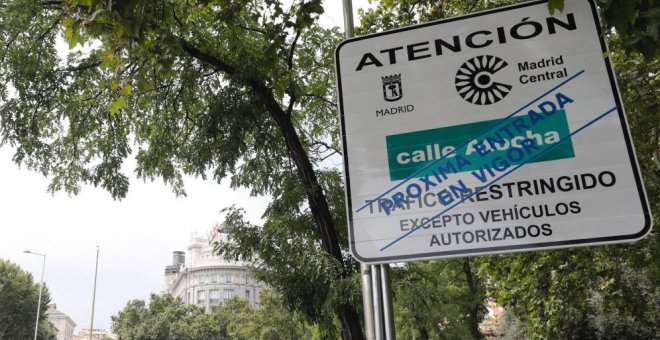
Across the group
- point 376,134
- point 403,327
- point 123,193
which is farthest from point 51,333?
point 376,134

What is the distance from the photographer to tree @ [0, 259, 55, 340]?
A: 37688mm

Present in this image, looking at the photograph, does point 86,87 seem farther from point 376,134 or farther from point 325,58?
point 376,134

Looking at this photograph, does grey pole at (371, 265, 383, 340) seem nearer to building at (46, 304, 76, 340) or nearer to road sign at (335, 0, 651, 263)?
road sign at (335, 0, 651, 263)

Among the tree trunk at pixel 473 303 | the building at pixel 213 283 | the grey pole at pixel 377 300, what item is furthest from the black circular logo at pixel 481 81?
the building at pixel 213 283

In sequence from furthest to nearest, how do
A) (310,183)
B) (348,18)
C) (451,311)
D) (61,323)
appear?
(61,323)
(451,311)
(310,183)
(348,18)

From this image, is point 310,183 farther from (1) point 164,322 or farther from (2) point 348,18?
(1) point 164,322

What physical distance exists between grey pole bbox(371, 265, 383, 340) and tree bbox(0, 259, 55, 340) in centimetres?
4437

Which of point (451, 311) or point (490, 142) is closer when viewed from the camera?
point (490, 142)

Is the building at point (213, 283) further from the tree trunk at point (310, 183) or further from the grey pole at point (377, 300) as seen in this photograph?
the grey pole at point (377, 300)

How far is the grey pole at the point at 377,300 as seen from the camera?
1.46m

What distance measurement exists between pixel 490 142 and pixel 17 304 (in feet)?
151

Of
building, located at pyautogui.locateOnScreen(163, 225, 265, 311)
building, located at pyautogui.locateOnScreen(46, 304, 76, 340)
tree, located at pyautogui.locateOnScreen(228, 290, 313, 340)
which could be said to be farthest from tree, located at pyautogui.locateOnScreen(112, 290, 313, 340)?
building, located at pyautogui.locateOnScreen(46, 304, 76, 340)

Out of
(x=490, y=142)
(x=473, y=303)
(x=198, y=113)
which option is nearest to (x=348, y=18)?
(x=490, y=142)

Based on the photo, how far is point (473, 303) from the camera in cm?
2292
